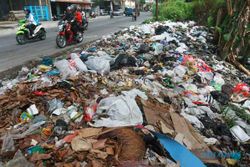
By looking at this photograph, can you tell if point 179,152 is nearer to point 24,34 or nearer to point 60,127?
point 60,127

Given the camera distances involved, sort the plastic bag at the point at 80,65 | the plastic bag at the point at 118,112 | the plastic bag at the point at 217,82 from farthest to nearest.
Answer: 1. the plastic bag at the point at 217,82
2. the plastic bag at the point at 80,65
3. the plastic bag at the point at 118,112

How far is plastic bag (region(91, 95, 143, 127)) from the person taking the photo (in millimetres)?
3862

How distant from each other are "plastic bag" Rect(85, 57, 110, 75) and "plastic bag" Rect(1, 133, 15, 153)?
2.78 meters

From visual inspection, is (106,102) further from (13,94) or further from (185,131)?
(13,94)

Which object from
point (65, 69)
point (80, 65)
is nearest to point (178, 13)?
point (80, 65)

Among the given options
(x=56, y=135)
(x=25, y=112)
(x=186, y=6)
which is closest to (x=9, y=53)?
(x=25, y=112)

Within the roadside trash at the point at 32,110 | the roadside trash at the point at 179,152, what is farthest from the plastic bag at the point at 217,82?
the roadside trash at the point at 32,110

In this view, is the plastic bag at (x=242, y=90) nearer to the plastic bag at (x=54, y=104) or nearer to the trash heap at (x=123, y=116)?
the trash heap at (x=123, y=116)

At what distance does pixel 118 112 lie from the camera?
13.3 ft

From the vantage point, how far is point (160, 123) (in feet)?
13.1

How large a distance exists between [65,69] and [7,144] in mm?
2602

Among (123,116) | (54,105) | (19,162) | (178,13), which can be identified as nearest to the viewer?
(19,162)

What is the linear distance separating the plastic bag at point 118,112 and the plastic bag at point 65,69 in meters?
1.58

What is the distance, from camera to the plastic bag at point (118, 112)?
386cm
